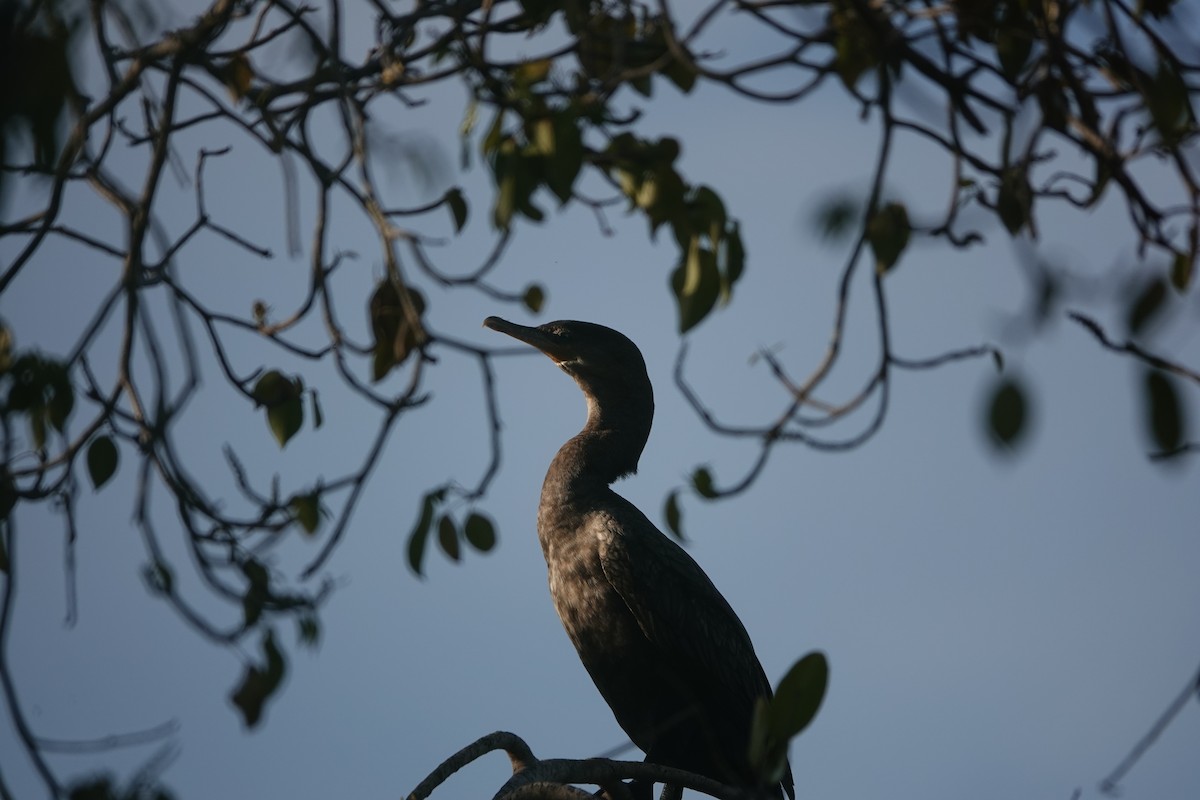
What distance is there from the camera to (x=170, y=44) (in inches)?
114

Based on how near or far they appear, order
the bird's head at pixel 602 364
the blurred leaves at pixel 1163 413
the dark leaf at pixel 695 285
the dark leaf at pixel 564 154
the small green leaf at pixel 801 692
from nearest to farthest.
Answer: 1. the blurred leaves at pixel 1163 413
2. the small green leaf at pixel 801 692
3. the dark leaf at pixel 564 154
4. the dark leaf at pixel 695 285
5. the bird's head at pixel 602 364

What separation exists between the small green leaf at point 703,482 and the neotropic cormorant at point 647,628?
2.73 m

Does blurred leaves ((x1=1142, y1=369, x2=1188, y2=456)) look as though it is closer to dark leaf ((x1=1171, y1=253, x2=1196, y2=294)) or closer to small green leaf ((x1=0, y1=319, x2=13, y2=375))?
dark leaf ((x1=1171, y1=253, x2=1196, y2=294))

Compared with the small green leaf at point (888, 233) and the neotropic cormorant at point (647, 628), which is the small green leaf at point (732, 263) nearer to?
the small green leaf at point (888, 233)

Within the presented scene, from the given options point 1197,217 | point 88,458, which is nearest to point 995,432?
point 1197,217

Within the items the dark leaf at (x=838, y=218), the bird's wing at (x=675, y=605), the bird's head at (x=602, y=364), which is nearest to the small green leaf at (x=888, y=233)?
the dark leaf at (x=838, y=218)

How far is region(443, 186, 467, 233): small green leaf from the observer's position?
9.50ft

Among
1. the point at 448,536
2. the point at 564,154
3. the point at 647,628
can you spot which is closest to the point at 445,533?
the point at 448,536

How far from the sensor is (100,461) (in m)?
2.76

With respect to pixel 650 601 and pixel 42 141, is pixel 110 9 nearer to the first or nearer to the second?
pixel 42 141

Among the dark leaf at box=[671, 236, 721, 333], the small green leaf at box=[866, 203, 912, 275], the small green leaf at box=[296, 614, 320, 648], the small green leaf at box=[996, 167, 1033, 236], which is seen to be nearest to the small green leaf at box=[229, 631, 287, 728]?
the small green leaf at box=[296, 614, 320, 648]

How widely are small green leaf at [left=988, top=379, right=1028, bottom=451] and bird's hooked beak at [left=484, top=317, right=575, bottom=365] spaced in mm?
4027

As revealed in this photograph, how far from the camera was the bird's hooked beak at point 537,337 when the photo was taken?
19.9 feet

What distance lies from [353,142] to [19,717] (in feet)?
4.45
